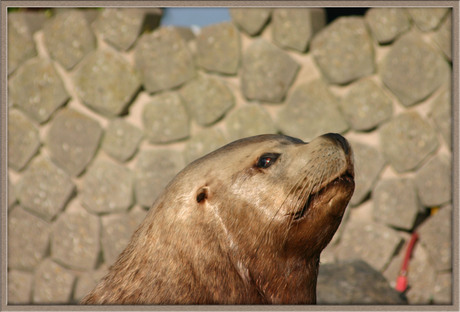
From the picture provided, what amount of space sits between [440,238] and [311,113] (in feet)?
4.22

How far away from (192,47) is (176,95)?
40 cm

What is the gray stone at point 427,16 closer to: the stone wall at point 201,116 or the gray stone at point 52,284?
the stone wall at point 201,116

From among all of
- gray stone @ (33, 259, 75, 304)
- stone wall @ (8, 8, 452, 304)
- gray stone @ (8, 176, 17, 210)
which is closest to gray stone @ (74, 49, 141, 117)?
stone wall @ (8, 8, 452, 304)

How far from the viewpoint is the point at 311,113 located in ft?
14.0

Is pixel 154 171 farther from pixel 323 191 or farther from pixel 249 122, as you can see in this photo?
pixel 323 191

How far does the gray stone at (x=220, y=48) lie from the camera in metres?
4.36

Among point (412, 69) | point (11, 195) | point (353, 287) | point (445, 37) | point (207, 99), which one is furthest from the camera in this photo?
point (11, 195)

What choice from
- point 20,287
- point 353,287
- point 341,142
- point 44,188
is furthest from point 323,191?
point 20,287

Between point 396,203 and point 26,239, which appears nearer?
point 396,203

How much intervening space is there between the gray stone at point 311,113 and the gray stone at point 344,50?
142 mm

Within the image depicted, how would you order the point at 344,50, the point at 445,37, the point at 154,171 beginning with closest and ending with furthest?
1. the point at 445,37
2. the point at 344,50
3. the point at 154,171

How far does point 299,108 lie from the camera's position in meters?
4.30

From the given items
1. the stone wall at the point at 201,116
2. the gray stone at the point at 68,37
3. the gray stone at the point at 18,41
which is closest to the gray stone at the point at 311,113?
the stone wall at the point at 201,116

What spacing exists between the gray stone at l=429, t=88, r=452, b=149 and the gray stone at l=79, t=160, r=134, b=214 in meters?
2.39
